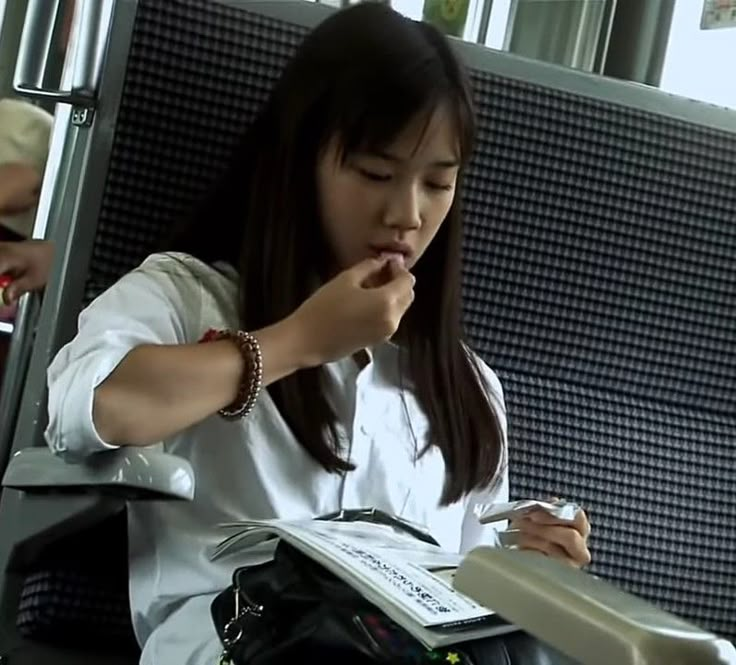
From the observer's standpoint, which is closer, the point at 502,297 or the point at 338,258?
the point at 338,258

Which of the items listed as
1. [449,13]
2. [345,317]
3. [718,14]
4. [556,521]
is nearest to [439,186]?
[345,317]

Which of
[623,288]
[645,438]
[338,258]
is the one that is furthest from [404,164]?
[645,438]

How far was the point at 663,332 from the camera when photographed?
1.50m

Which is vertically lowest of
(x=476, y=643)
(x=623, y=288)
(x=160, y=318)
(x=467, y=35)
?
(x=476, y=643)

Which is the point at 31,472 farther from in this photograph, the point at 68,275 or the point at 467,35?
the point at 467,35

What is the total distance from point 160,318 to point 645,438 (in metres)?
0.65

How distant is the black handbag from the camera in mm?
783

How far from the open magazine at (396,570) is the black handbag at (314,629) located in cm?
1

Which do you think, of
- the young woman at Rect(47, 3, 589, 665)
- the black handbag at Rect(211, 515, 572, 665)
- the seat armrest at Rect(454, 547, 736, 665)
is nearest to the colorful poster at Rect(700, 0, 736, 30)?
the young woman at Rect(47, 3, 589, 665)

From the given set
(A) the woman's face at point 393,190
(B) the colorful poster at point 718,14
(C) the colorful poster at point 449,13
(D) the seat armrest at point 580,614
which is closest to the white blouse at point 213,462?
(A) the woman's face at point 393,190

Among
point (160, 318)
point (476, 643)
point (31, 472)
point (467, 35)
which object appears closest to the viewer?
point (476, 643)

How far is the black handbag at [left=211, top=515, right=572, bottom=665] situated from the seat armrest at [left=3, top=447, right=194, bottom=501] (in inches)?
3.4

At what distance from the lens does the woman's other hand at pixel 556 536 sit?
113cm

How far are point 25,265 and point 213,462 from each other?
14.0 inches
